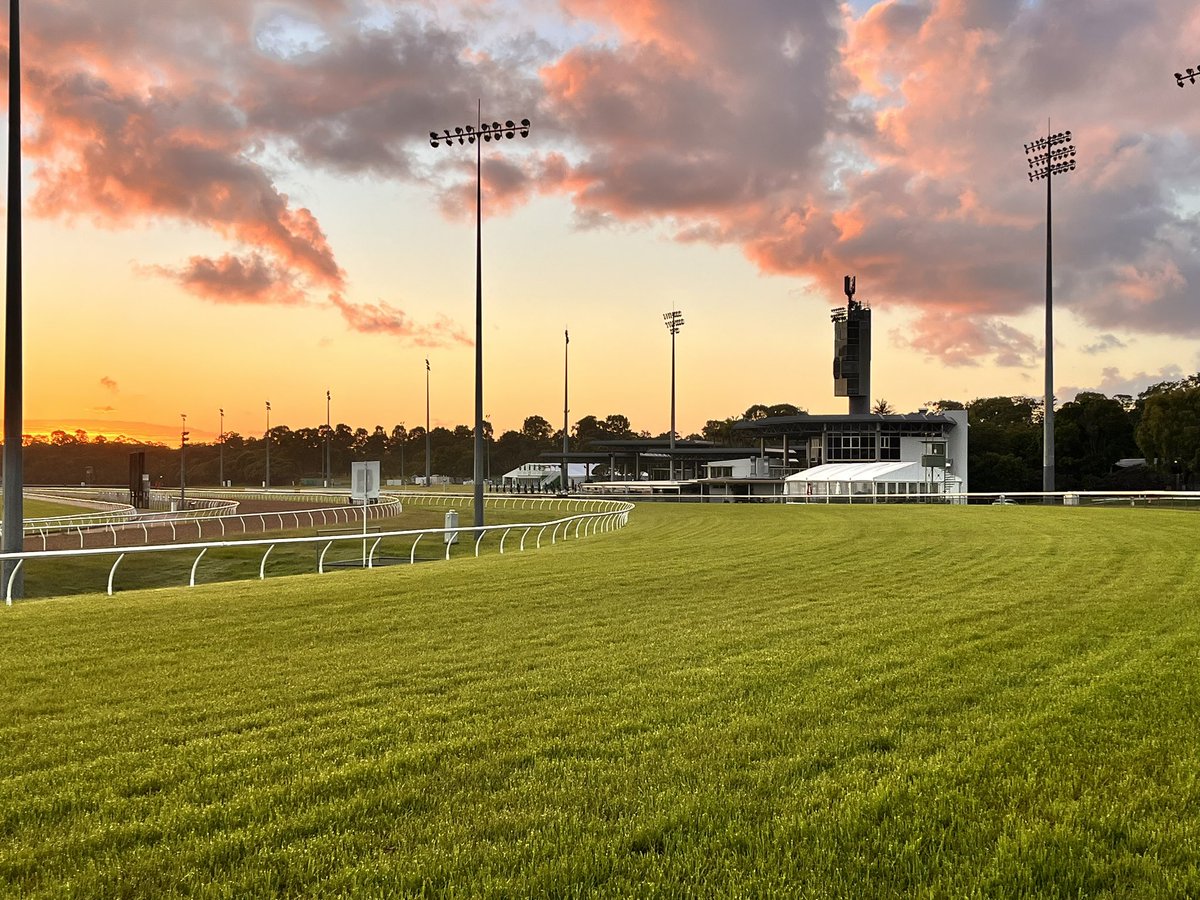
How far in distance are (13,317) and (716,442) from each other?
128 meters

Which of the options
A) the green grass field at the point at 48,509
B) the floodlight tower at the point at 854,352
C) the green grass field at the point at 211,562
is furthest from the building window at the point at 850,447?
the green grass field at the point at 48,509

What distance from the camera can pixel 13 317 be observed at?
12984 mm

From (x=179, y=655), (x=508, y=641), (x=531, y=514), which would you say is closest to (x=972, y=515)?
(x=531, y=514)

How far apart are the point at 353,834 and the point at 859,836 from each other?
82.8 inches

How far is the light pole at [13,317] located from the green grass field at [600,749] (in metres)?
3.73

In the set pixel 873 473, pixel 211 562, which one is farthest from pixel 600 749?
pixel 873 473

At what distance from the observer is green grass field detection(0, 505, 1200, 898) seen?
3.39 metres

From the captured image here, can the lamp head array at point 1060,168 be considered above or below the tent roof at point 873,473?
above

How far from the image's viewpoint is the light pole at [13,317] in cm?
1259

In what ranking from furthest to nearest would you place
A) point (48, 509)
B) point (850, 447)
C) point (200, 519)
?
point (850, 447)
point (48, 509)
point (200, 519)

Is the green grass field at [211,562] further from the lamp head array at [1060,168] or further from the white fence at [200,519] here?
the lamp head array at [1060,168]

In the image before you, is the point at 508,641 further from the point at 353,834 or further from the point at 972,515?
the point at 972,515

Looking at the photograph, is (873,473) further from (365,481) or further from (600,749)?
(600,749)

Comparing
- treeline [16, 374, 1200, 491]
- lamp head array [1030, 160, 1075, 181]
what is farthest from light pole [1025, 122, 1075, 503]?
treeline [16, 374, 1200, 491]
